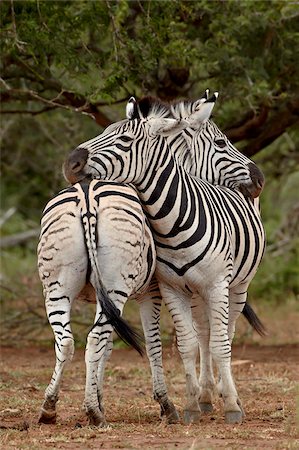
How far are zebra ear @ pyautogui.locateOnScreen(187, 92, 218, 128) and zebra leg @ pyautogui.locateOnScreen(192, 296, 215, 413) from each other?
4.60ft

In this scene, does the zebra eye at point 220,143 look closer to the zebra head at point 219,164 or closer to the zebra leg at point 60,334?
the zebra head at point 219,164

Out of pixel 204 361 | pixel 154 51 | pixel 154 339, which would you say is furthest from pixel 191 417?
pixel 154 51

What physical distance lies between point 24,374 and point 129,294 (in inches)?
141

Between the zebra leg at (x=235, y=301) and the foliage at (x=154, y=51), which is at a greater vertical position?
the foliage at (x=154, y=51)

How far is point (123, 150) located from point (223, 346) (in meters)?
1.58

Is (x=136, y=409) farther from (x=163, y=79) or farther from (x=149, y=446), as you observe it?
(x=163, y=79)

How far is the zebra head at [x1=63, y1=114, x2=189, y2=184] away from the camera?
665 centimetres

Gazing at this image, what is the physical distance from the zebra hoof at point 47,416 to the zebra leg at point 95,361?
0.85ft

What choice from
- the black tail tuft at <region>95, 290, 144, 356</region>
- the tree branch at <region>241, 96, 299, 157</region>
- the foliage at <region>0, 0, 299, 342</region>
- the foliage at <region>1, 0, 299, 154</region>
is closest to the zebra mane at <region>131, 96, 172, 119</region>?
the black tail tuft at <region>95, 290, 144, 356</region>

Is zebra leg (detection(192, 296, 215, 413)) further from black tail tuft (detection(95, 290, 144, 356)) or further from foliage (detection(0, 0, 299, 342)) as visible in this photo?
foliage (detection(0, 0, 299, 342))

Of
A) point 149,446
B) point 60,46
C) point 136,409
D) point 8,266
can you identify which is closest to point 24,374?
point 136,409

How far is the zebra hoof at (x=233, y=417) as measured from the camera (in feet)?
22.9

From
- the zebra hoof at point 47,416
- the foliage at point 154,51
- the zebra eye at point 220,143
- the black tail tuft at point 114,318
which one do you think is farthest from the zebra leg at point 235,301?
the foliage at point 154,51

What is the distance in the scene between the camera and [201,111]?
7.41 meters
